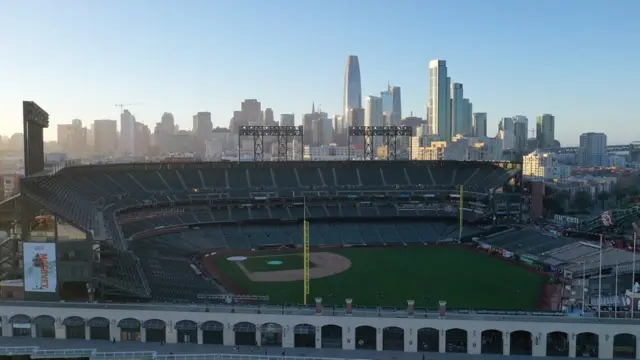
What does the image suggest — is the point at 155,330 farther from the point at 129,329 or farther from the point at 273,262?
the point at 273,262

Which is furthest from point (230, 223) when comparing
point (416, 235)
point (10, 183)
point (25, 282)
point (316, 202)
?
point (25, 282)

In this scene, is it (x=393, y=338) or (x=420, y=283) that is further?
(x=420, y=283)

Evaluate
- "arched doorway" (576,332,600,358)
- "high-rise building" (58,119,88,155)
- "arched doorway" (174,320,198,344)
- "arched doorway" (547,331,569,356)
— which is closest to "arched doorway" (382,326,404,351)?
"arched doorway" (547,331,569,356)

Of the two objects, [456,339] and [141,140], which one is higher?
[141,140]

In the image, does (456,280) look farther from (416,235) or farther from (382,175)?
(382,175)

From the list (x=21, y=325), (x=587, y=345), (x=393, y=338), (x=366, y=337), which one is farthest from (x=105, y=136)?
(x=587, y=345)

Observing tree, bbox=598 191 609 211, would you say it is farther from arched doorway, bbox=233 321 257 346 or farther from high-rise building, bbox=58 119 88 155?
high-rise building, bbox=58 119 88 155

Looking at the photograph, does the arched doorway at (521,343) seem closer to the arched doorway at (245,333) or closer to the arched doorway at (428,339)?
the arched doorway at (428,339)
